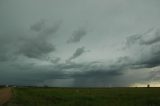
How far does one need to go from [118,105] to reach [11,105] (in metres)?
13.8

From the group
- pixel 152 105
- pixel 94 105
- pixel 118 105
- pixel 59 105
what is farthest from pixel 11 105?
pixel 152 105

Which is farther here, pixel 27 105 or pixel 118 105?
pixel 27 105

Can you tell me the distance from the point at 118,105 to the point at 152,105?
393 centimetres

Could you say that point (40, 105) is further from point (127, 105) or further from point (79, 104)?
point (127, 105)

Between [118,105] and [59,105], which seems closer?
[118,105]

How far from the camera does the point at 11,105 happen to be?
4253cm

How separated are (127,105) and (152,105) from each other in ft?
9.40

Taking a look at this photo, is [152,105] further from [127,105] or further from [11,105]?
[11,105]

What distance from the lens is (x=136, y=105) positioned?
129 feet

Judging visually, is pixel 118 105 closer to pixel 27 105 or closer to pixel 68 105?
pixel 68 105

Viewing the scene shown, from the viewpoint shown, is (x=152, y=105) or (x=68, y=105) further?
(x=68, y=105)

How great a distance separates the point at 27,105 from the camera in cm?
4216

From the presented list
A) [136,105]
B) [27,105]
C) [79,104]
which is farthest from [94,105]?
[27,105]

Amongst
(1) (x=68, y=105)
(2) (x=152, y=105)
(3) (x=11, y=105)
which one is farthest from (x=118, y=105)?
(3) (x=11, y=105)
